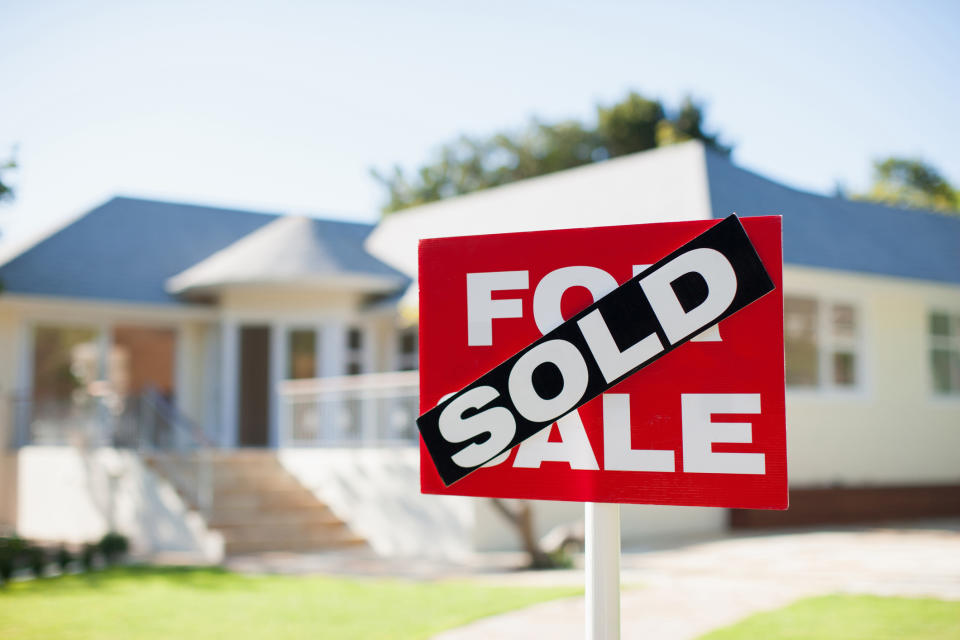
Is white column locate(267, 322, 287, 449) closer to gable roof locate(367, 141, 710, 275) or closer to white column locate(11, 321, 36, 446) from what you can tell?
gable roof locate(367, 141, 710, 275)

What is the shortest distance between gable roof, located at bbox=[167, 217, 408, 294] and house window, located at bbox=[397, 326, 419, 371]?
3.09 ft

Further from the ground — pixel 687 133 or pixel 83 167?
pixel 687 133

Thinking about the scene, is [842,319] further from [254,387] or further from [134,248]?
[134,248]

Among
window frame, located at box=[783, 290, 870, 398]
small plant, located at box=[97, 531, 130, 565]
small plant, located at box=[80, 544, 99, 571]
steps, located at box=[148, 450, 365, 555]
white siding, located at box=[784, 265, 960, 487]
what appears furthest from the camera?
window frame, located at box=[783, 290, 870, 398]

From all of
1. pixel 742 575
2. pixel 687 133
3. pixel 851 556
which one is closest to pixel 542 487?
pixel 742 575

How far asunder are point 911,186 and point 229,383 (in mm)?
35831

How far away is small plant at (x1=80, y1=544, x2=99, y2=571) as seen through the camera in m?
11.8

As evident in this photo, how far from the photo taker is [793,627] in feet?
23.8

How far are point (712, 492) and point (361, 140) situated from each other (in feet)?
136

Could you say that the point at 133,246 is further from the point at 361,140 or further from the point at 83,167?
the point at 361,140

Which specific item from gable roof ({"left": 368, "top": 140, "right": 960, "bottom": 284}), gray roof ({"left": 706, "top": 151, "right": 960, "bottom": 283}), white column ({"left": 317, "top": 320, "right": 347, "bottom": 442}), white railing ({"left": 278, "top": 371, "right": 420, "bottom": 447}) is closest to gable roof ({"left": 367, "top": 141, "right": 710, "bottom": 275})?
gable roof ({"left": 368, "top": 140, "right": 960, "bottom": 284})

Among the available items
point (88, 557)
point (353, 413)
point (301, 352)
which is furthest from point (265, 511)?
point (301, 352)

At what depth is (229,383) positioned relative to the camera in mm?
17406

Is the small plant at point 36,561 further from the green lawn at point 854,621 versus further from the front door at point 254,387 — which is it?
the green lawn at point 854,621
